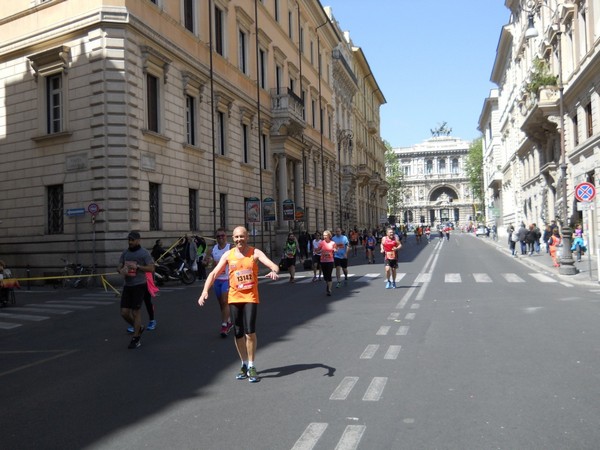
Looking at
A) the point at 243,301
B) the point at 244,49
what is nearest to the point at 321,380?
the point at 243,301

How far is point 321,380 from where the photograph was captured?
6551mm

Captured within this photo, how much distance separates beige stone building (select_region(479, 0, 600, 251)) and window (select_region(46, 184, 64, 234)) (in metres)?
17.9

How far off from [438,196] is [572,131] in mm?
111803

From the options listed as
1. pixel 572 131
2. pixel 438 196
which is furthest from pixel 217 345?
pixel 438 196

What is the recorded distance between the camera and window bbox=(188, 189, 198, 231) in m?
25.0

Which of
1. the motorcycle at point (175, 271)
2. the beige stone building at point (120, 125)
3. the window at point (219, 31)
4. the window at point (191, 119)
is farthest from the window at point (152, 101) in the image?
the window at point (219, 31)

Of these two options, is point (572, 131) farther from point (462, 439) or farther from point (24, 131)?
point (462, 439)

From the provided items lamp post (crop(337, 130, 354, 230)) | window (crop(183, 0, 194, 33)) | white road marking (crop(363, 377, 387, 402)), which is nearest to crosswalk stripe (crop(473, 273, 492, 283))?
white road marking (crop(363, 377, 387, 402))

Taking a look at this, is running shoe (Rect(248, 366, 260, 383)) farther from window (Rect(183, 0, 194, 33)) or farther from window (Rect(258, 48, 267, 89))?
window (Rect(258, 48, 267, 89))

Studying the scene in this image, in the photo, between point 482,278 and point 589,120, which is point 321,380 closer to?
point 482,278

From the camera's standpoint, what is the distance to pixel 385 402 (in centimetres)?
562

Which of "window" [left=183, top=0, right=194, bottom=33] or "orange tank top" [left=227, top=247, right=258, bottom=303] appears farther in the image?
"window" [left=183, top=0, right=194, bottom=33]

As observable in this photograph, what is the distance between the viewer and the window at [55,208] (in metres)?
21.6

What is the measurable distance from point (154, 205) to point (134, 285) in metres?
13.2
